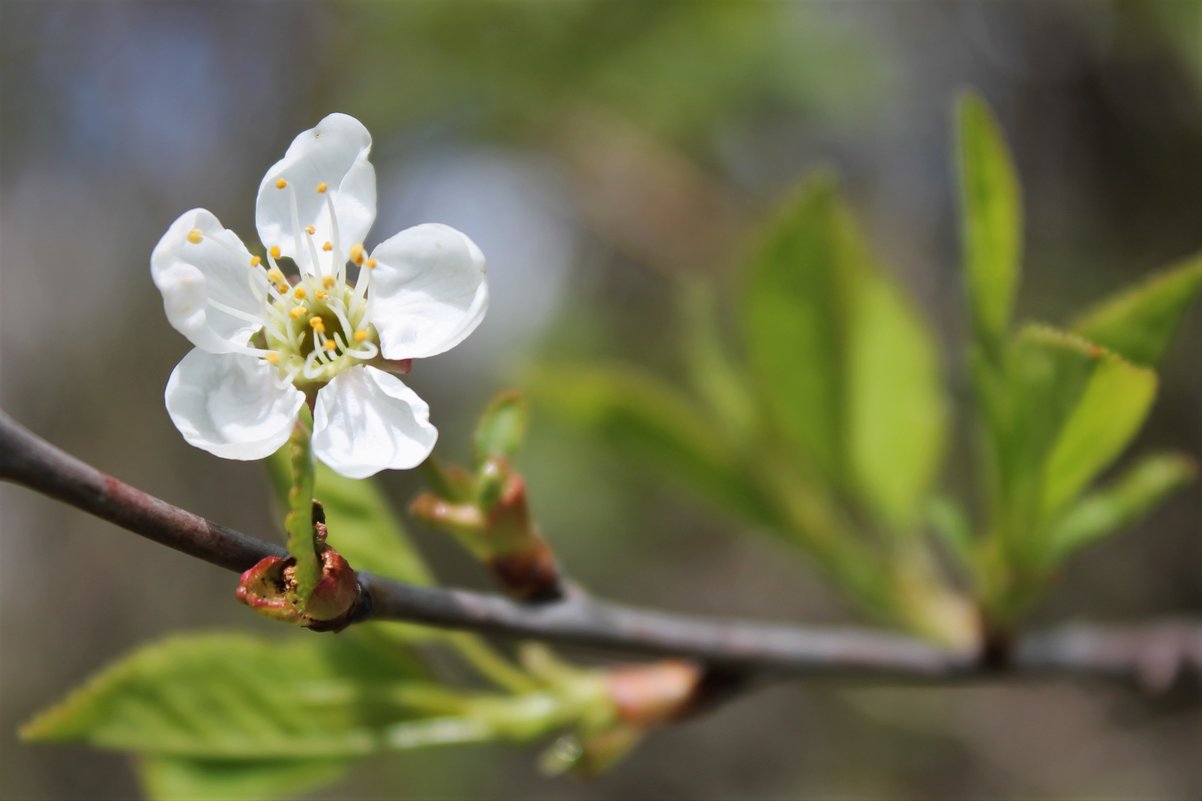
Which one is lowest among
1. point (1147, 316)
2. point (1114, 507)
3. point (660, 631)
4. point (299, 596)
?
point (1114, 507)

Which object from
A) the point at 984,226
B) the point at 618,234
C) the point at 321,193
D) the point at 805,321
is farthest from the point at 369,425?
the point at 618,234

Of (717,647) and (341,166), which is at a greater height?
(341,166)

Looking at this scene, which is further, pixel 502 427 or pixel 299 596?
pixel 502 427

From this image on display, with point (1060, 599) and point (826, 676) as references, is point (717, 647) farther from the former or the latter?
point (1060, 599)

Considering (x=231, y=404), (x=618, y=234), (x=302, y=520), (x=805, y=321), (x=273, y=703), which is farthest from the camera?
(x=618, y=234)

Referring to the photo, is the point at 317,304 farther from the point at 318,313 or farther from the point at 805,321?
the point at 805,321

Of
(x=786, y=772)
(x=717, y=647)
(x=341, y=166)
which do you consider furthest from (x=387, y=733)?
(x=786, y=772)
